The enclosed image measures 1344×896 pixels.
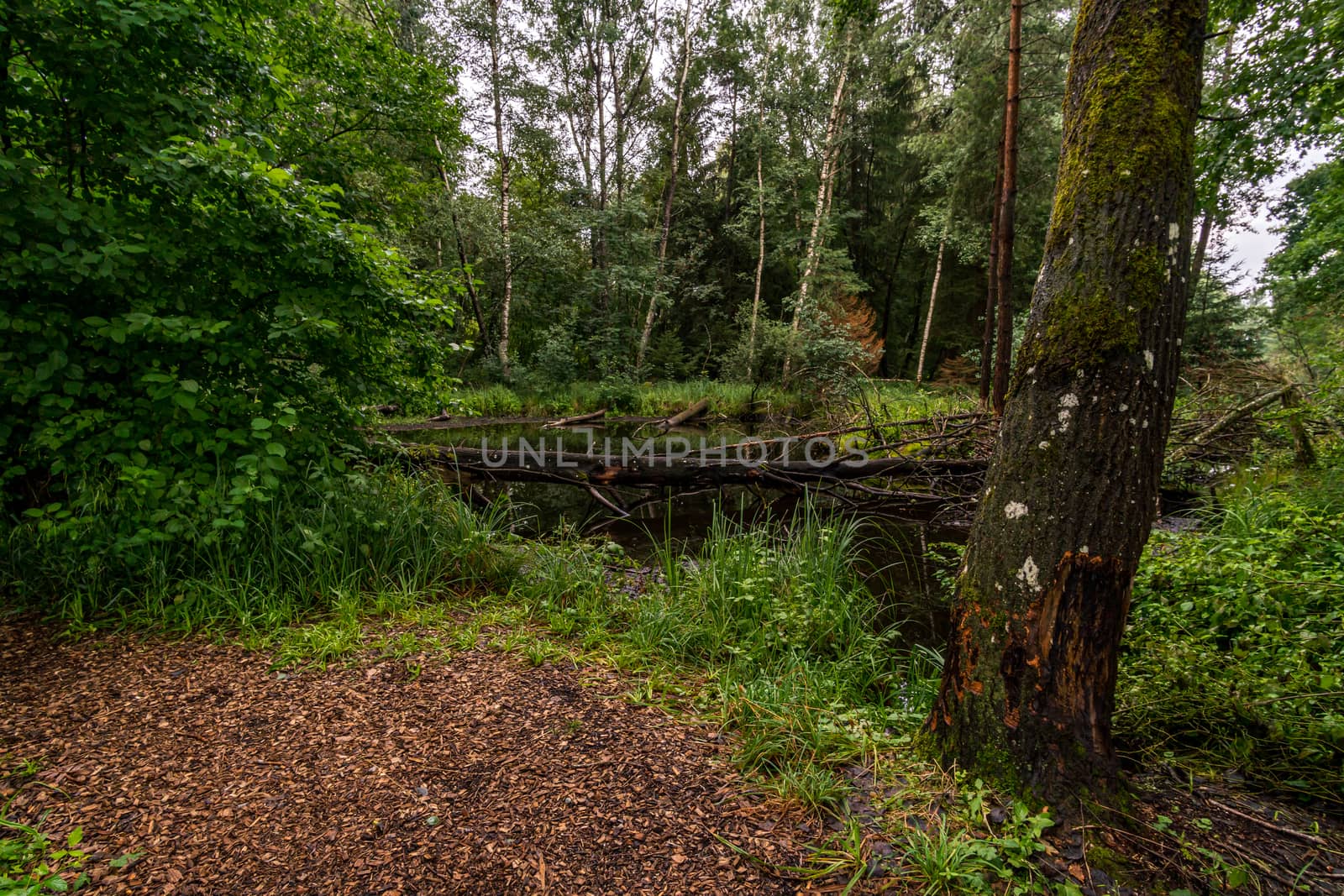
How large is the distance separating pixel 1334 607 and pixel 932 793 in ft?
8.71

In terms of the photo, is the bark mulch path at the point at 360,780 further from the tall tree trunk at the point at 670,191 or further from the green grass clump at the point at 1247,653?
the tall tree trunk at the point at 670,191

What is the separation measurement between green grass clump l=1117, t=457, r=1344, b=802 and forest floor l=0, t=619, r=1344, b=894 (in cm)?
26

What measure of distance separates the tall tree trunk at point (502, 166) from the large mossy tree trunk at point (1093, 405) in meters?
15.5

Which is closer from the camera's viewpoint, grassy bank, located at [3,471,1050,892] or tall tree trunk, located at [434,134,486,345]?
grassy bank, located at [3,471,1050,892]

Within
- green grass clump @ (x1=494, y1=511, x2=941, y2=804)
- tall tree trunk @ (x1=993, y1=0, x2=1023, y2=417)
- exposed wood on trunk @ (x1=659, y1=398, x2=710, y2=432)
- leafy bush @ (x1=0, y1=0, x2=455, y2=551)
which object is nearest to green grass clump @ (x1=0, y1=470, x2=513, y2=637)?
leafy bush @ (x1=0, y1=0, x2=455, y2=551)

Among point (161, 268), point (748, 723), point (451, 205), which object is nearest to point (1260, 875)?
point (748, 723)

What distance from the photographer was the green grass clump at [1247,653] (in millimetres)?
1887

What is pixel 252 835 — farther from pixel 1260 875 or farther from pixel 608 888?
pixel 1260 875

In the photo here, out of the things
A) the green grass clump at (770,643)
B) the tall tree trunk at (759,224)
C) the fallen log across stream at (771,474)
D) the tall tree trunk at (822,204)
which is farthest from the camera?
the tall tree trunk at (759,224)

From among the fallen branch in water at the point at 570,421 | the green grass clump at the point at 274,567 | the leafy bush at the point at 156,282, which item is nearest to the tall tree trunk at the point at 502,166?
the fallen branch in water at the point at 570,421

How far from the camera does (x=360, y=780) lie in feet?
5.59

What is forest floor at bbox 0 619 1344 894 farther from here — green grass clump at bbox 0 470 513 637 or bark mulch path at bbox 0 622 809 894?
green grass clump at bbox 0 470 513 637

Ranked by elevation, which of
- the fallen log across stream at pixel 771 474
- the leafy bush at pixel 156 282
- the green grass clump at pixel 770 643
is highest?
the leafy bush at pixel 156 282

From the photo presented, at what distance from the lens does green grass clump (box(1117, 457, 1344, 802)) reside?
1887mm
